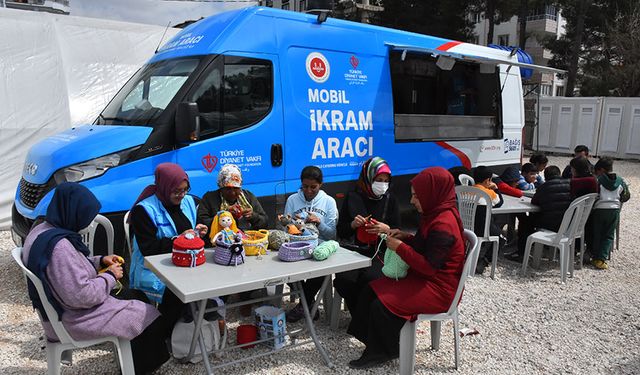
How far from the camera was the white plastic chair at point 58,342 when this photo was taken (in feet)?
8.09

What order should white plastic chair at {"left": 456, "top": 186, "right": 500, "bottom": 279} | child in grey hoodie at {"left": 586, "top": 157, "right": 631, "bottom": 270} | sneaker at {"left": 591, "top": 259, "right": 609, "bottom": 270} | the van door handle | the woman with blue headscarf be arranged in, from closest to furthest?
the woman with blue headscarf → the van door handle → white plastic chair at {"left": 456, "top": 186, "right": 500, "bottom": 279} → child in grey hoodie at {"left": 586, "top": 157, "right": 631, "bottom": 270} → sneaker at {"left": 591, "top": 259, "right": 609, "bottom": 270}

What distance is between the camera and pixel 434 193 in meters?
3.11

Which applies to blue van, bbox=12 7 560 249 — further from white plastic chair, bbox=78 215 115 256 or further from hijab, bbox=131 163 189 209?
hijab, bbox=131 163 189 209

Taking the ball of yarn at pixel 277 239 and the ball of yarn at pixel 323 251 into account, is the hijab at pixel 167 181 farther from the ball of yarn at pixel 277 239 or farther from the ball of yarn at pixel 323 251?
the ball of yarn at pixel 323 251

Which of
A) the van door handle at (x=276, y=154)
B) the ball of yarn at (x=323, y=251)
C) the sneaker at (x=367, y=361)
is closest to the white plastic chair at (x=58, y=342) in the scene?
the ball of yarn at (x=323, y=251)

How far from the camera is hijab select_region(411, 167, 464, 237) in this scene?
10.2 ft

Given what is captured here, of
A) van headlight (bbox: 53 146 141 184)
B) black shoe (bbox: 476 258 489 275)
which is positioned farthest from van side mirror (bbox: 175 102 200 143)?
black shoe (bbox: 476 258 489 275)

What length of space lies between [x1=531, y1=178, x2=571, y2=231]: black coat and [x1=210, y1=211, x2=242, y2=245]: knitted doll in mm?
3838

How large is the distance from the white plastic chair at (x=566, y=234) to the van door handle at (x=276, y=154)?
2.96 meters

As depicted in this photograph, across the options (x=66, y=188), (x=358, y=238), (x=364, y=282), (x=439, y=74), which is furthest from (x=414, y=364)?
(x=439, y=74)

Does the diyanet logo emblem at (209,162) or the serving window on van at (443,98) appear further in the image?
the serving window on van at (443,98)

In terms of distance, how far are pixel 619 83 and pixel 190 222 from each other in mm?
22880

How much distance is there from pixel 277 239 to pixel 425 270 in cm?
105

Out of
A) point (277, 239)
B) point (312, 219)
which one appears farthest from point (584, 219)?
point (277, 239)
